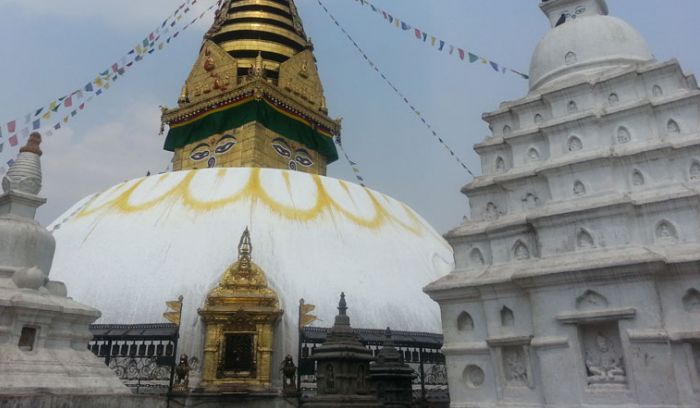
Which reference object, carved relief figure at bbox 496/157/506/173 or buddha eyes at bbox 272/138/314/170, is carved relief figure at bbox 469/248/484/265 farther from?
buddha eyes at bbox 272/138/314/170

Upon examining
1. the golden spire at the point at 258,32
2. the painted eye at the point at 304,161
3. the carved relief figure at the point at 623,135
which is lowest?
the carved relief figure at the point at 623,135

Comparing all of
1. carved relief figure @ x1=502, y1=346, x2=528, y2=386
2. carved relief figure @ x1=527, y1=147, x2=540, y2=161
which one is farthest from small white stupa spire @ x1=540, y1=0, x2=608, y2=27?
carved relief figure @ x1=502, y1=346, x2=528, y2=386

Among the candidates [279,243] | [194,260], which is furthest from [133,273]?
[279,243]

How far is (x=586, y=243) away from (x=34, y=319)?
785cm

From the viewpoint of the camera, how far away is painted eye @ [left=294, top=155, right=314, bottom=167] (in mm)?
23298

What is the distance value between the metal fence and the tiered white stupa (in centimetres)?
694

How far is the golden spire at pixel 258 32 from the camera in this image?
24.4m

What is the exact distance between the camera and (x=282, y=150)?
2275cm

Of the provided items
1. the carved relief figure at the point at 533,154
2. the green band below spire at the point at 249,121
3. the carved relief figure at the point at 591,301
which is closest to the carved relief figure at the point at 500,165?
the carved relief figure at the point at 533,154

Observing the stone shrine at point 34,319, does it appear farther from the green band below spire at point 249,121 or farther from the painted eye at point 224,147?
the green band below spire at point 249,121

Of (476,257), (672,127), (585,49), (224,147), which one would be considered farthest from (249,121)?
(672,127)

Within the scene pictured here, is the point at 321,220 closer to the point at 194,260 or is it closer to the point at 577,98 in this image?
the point at 194,260

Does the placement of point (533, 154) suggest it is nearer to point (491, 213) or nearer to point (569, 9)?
point (491, 213)

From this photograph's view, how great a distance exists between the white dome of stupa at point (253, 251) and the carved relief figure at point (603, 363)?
6696 mm
